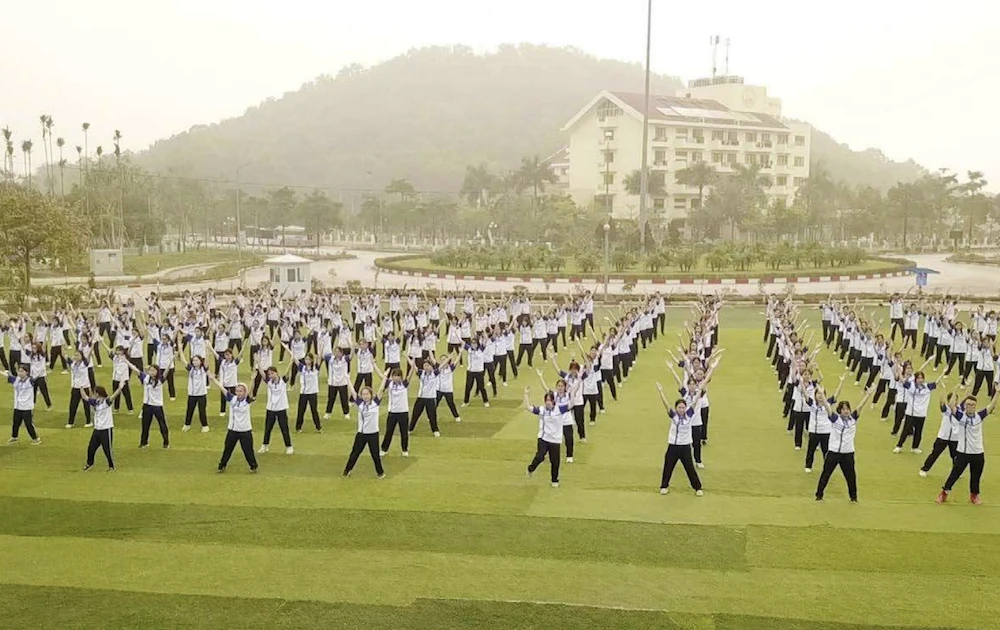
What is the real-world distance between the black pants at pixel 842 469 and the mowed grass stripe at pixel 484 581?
7.77ft

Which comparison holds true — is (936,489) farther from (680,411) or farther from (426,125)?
(426,125)

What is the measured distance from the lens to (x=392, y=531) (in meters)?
11.5

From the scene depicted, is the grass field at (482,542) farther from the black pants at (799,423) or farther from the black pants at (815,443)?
the black pants at (815,443)

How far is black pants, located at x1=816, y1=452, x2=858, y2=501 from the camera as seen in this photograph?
12.5 m

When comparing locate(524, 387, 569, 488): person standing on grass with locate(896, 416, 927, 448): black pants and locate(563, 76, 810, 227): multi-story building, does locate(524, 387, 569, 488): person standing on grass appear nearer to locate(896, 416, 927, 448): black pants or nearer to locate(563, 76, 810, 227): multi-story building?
locate(896, 416, 927, 448): black pants

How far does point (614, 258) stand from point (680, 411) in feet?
135

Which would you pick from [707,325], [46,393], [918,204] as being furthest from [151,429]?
Answer: [918,204]

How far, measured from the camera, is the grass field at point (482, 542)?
30.7 ft

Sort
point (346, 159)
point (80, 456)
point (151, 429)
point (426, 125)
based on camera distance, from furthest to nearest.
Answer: point (426, 125)
point (346, 159)
point (151, 429)
point (80, 456)

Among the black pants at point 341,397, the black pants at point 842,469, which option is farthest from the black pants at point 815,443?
the black pants at point 341,397

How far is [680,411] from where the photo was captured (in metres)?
12.8

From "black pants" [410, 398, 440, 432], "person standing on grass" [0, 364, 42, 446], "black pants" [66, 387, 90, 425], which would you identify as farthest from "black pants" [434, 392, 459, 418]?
"person standing on grass" [0, 364, 42, 446]

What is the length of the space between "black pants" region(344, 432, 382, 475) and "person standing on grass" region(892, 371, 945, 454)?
28.7 ft

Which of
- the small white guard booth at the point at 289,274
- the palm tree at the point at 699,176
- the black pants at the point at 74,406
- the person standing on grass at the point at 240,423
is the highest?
the palm tree at the point at 699,176
